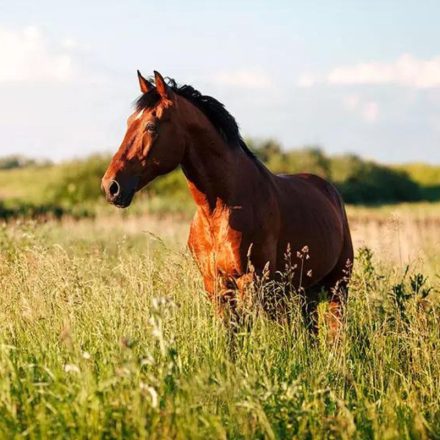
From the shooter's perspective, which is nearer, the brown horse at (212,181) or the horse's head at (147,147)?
the horse's head at (147,147)

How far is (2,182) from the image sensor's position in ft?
108

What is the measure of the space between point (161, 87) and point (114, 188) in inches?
34.2

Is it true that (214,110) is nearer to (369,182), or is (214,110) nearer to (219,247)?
(219,247)

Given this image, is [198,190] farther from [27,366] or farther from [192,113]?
[27,366]

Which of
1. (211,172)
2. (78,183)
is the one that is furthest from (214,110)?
(78,183)

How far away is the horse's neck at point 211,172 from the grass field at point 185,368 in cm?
51

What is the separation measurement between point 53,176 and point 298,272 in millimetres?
25344

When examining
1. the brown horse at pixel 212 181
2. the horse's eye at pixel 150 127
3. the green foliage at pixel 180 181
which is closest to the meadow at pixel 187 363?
the brown horse at pixel 212 181

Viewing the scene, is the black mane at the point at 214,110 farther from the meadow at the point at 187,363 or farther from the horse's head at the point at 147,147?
the meadow at the point at 187,363

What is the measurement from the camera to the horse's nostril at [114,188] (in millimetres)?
6098

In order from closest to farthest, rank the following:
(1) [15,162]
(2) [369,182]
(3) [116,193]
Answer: (3) [116,193] < (2) [369,182] < (1) [15,162]

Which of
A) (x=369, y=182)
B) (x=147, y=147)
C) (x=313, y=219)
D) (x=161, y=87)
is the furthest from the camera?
(x=369, y=182)

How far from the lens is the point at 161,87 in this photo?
6.45m

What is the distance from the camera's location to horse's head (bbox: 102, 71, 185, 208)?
Result: 242 inches
